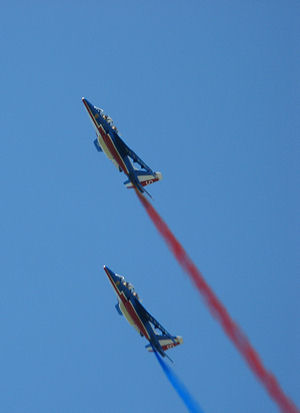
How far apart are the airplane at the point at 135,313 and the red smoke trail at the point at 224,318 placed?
4656 millimetres

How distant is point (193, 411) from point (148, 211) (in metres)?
12.5

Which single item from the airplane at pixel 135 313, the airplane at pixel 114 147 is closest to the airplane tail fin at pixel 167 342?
the airplane at pixel 135 313

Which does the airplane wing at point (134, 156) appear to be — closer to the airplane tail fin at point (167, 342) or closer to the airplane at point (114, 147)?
the airplane at point (114, 147)

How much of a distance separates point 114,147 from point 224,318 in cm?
1256

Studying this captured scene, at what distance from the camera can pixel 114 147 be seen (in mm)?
112188

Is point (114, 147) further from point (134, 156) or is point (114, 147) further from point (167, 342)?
point (167, 342)

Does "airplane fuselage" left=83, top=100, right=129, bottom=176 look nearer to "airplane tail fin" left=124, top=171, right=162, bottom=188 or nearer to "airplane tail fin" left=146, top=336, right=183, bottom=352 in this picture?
"airplane tail fin" left=124, top=171, right=162, bottom=188

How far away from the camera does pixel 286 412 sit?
11319 centimetres

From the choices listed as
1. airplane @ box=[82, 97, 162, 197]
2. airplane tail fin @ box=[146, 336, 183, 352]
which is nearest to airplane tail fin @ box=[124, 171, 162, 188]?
airplane @ box=[82, 97, 162, 197]

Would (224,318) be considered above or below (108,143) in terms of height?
below

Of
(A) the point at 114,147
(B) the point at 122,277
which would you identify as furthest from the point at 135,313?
(A) the point at 114,147

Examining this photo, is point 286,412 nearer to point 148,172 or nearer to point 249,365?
point 249,365

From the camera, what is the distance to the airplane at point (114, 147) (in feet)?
367

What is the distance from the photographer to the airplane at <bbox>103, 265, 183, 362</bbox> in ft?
365
